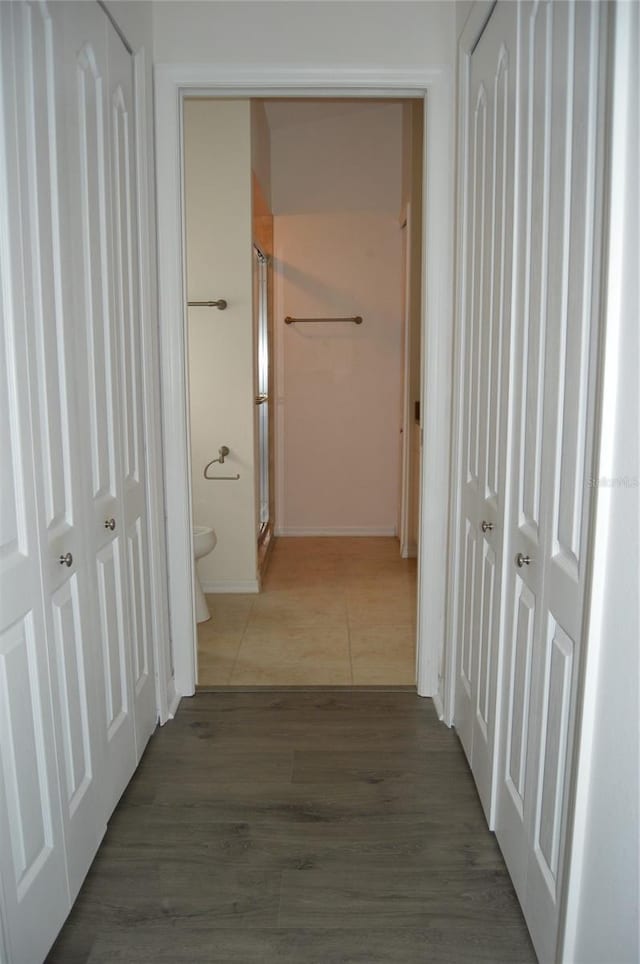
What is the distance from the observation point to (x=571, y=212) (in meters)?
1.44

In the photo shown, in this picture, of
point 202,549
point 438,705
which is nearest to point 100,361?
point 438,705

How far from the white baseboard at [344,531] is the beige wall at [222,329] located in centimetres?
149

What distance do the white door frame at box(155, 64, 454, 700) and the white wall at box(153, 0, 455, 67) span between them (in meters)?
0.04

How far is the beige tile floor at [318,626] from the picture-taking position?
10.4ft

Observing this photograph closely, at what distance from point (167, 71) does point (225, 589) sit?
2.60 meters

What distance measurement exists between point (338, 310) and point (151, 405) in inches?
124

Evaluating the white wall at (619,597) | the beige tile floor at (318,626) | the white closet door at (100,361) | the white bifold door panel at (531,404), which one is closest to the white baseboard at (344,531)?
the beige tile floor at (318,626)

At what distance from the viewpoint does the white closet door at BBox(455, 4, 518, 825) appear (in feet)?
6.41

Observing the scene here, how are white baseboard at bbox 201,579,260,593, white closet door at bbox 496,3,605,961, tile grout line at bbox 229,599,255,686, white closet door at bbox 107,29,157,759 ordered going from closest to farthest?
white closet door at bbox 496,3,605,961, white closet door at bbox 107,29,157,759, tile grout line at bbox 229,599,255,686, white baseboard at bbox 201,579,260,593

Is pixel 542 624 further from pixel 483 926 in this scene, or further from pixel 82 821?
pixel 82 821

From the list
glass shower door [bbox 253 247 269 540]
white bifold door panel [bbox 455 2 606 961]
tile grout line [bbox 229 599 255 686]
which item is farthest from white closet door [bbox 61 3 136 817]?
glass shower door [bbox 253 247 269 540]

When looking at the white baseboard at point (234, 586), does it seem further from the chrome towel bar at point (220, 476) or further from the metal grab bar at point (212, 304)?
the metal grab bar at point (212, 304)

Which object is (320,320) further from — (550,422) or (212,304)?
(550,422)

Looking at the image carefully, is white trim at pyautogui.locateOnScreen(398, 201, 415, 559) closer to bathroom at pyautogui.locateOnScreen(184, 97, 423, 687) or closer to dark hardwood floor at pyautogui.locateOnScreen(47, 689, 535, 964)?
bathroom at pyautogui.locateOnScreen(184, 97, 423, 687)
